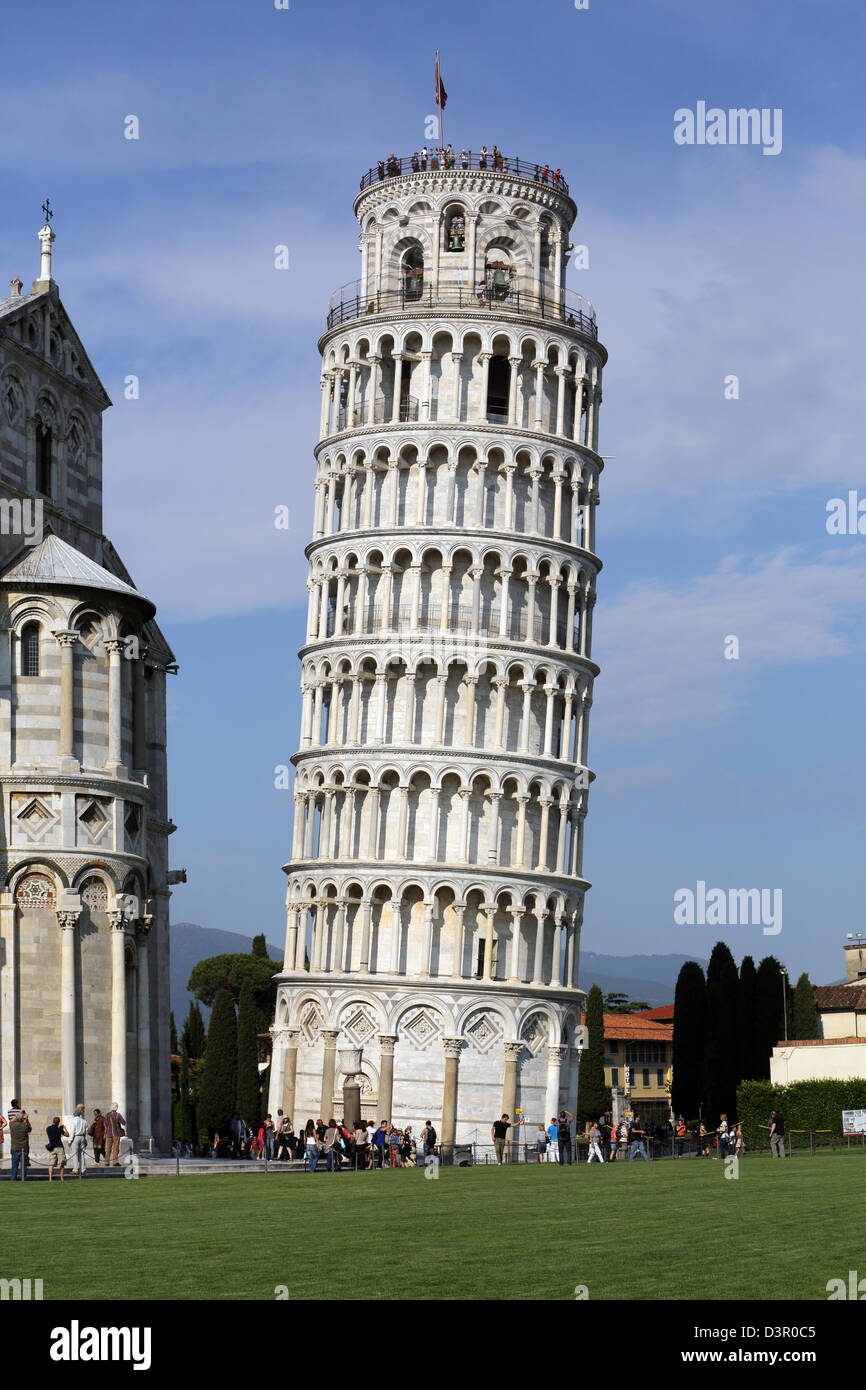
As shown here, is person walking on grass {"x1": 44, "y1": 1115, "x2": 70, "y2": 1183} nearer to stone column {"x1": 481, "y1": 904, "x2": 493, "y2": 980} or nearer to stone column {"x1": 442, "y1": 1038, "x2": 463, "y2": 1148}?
stone column {"x1": 442, "y1": 1038, "x2": 463, "y2": 1148}

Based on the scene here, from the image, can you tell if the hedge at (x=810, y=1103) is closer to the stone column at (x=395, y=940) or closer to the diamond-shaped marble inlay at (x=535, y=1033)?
the diamond-shaped marble inlay at (x=535, y=1033)

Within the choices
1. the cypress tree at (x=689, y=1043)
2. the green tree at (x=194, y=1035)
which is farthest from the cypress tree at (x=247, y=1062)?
the green tree at (x=194, y=1035)

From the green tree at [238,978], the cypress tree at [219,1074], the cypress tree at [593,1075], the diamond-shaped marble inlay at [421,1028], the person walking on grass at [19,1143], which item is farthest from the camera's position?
the green tree at [238,978]

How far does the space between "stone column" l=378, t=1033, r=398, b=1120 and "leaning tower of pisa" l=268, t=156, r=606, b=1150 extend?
0.11m

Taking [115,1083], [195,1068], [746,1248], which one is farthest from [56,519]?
[195,1068]

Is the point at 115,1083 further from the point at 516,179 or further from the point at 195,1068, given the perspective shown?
the point at 195,1068

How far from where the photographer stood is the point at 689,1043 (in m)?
101

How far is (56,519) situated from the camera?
52.5 m

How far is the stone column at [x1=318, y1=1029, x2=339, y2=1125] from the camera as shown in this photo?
7831cm

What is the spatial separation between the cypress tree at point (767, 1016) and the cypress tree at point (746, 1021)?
0.15 m

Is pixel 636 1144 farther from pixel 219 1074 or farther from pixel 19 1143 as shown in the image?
→ pixel 219 1074

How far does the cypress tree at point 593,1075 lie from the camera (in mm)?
104312

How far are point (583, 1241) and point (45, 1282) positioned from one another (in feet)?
24.3
